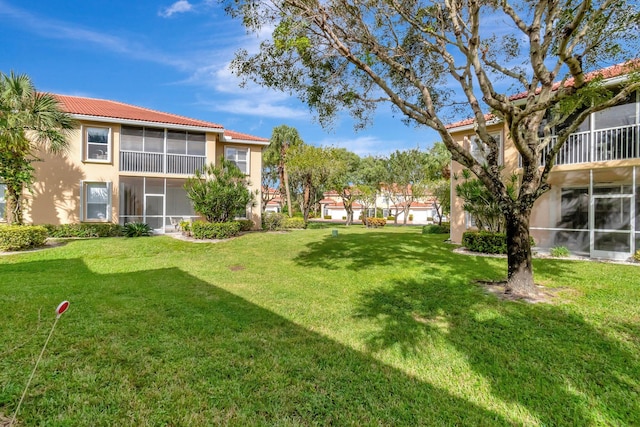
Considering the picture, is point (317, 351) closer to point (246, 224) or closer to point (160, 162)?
point (246, 224)

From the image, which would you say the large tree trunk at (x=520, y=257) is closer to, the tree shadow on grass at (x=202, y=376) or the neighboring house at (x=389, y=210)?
the tree shadow on grass at (x=202, y=376)

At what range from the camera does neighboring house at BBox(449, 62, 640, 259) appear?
12148mm

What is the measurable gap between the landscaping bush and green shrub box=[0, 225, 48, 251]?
3.41 m

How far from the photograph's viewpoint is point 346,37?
27.2ft

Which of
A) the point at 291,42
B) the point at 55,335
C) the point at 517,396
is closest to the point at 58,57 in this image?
the point at 291,42

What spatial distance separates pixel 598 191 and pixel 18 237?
945 inches

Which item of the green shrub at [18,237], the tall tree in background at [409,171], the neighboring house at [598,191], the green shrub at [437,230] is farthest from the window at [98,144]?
the tall tree in background at [409,171]

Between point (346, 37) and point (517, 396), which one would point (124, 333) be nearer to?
point (517, 396)

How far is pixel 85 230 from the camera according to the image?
16.5 m

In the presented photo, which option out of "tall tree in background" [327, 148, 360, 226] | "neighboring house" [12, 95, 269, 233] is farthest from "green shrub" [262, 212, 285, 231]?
"tall tree in background" [327, 148, 360, 226]

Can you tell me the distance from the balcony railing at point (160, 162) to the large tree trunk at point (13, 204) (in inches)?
206

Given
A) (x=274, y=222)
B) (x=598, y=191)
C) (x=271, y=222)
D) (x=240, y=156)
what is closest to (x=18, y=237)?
(x=240, y=156)

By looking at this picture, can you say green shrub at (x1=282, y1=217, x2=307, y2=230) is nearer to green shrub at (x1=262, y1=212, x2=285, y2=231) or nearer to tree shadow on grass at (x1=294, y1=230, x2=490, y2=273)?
green shrub at (x1=262, y1=212, x2=285, y2=231)

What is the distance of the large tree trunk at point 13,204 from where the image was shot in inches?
531
